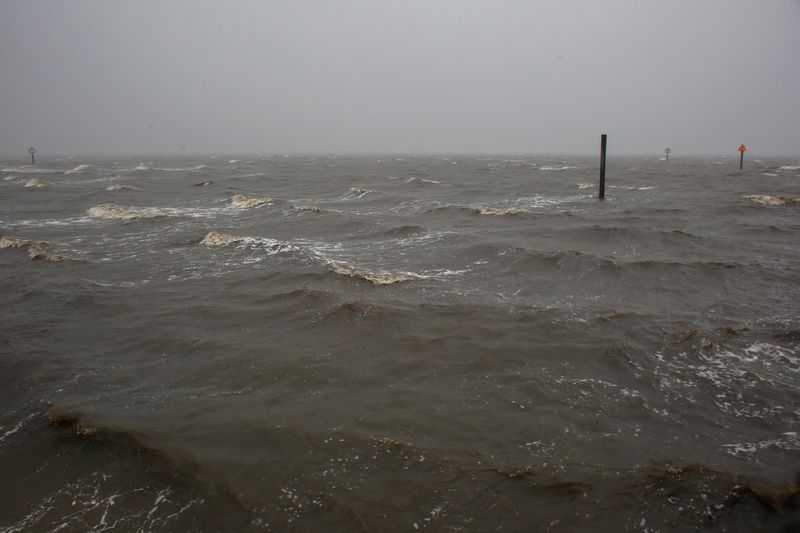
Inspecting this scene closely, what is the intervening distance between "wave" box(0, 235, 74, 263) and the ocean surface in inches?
6.5

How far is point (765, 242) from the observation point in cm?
1463

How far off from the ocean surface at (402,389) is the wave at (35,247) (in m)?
0.16

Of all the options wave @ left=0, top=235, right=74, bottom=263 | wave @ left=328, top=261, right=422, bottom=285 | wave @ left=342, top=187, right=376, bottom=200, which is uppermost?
wave @ left=342, top=187, right=376, bottom=200

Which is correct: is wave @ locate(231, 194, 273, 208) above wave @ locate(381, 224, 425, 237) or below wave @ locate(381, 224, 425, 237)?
above

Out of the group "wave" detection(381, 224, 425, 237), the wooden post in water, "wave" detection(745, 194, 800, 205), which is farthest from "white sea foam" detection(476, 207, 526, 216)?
"wave" detection(745, 194, 800, 205)

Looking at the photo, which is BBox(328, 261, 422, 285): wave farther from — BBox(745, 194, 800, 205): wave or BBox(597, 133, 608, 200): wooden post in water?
BBox(745, 194, 800, 205): wave

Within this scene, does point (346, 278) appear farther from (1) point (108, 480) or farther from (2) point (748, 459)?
(2) point (748, 459)

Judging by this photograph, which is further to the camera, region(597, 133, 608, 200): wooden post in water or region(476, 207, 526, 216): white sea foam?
region(597, 133, 608, 200): wooden post in water

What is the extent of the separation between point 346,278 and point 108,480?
22.8ft

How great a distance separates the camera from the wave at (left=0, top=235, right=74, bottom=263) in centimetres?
1298

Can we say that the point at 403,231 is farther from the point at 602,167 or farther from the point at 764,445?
the point at 602,167

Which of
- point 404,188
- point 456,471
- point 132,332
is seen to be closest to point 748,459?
point 456,471

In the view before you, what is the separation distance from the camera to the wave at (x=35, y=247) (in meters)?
13.0

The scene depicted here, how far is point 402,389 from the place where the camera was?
6.05m
